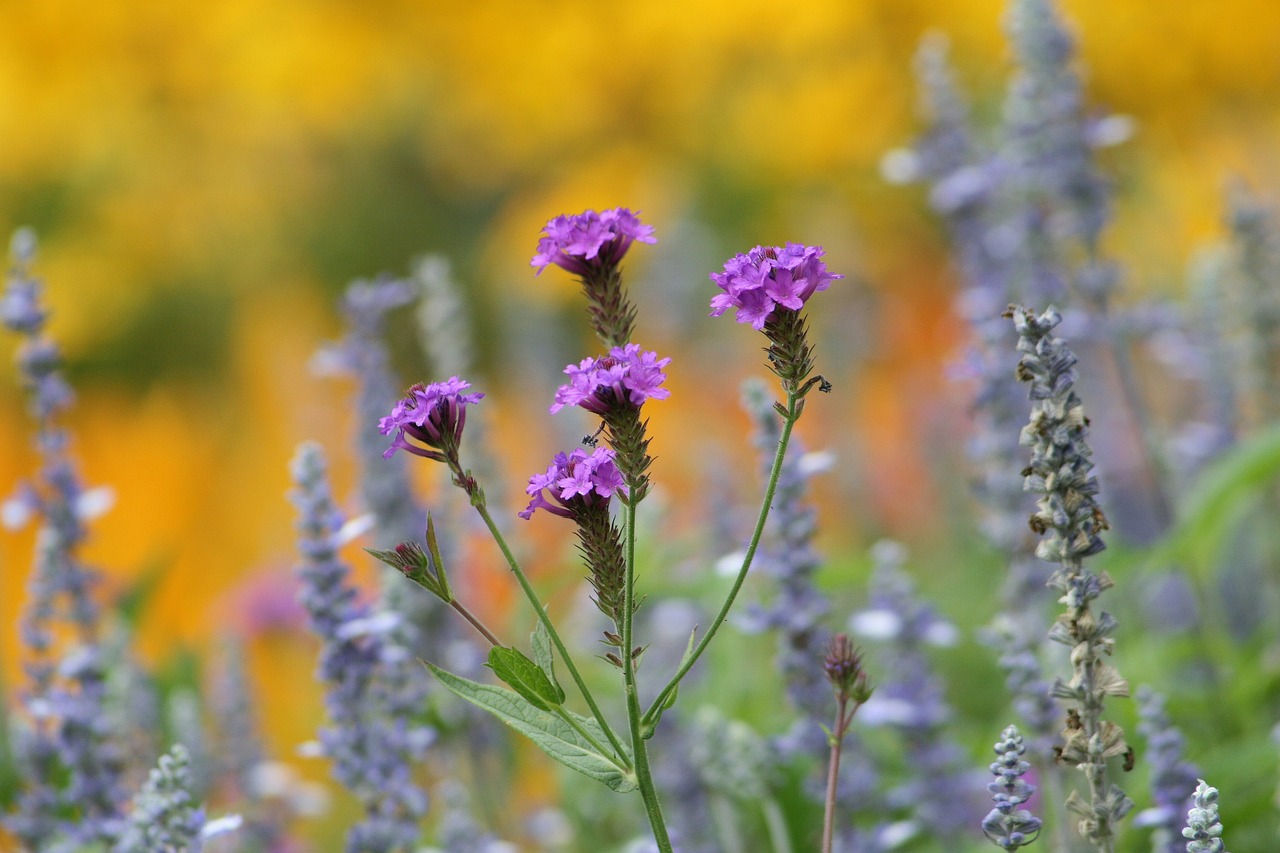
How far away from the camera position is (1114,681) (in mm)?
1493

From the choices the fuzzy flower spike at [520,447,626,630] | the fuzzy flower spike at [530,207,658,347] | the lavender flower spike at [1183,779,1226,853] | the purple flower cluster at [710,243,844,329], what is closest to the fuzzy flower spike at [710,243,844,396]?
the purple flower cluster at [710,243,844,329]

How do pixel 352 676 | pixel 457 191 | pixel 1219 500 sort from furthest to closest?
pixel 457 191
pixel 1219 500
pixel 352 676

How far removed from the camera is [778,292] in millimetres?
1406

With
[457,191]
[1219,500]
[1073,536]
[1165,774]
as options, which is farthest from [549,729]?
[457,191]

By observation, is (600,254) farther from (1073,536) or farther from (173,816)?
(173,816)

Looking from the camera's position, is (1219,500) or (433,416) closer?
(433,416)

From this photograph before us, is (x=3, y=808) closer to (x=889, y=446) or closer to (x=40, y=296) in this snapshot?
(x=40, y=296)

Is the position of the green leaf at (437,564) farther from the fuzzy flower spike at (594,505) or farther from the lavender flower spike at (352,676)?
the lavender flower spike at (352,676)

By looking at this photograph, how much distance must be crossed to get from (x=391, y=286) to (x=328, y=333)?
23.8ft

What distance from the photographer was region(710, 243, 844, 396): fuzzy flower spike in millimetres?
1393

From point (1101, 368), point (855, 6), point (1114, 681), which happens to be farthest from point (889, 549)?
point (855, 6)

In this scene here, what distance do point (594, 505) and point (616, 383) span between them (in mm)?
→ 139

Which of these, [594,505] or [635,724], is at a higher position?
[594,505]

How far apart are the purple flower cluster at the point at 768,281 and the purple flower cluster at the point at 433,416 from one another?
295 millimetres
